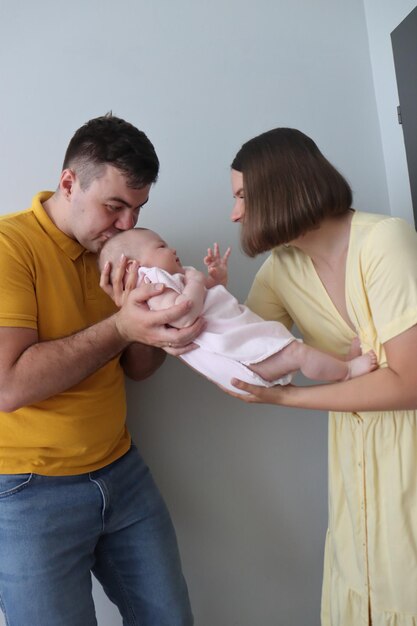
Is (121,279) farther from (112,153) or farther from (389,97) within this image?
(389,97)

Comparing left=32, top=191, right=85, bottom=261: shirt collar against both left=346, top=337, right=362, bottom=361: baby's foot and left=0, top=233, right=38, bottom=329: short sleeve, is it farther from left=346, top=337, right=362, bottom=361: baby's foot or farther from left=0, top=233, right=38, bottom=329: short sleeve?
left=346, top=337, right=362, bottom=361: baby's foot

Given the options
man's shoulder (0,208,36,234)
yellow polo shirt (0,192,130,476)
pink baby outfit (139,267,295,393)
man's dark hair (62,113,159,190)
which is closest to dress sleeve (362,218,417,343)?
pink baby outfit (139,267,295,393)

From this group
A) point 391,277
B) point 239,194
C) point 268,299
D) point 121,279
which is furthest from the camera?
point 268,299

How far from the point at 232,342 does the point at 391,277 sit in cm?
39

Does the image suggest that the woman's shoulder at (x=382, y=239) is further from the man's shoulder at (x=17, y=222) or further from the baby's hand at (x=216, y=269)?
the man's shoulder at (x=17, y=222)

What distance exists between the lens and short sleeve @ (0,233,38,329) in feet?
4.12

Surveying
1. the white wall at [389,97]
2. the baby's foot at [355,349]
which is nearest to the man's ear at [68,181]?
the baby's foot at [355,349]

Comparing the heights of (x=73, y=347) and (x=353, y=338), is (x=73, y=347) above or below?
above

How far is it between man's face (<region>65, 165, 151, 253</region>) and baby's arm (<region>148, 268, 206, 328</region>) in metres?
0.28

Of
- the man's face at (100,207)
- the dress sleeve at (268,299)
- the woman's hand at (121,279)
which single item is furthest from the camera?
the dress sleeve at (268,299)

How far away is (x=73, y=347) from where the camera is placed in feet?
4.34

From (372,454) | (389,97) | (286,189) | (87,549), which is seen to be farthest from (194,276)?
(389,97)

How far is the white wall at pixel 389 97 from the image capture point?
195cm

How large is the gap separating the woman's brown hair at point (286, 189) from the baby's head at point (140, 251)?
0.22m
